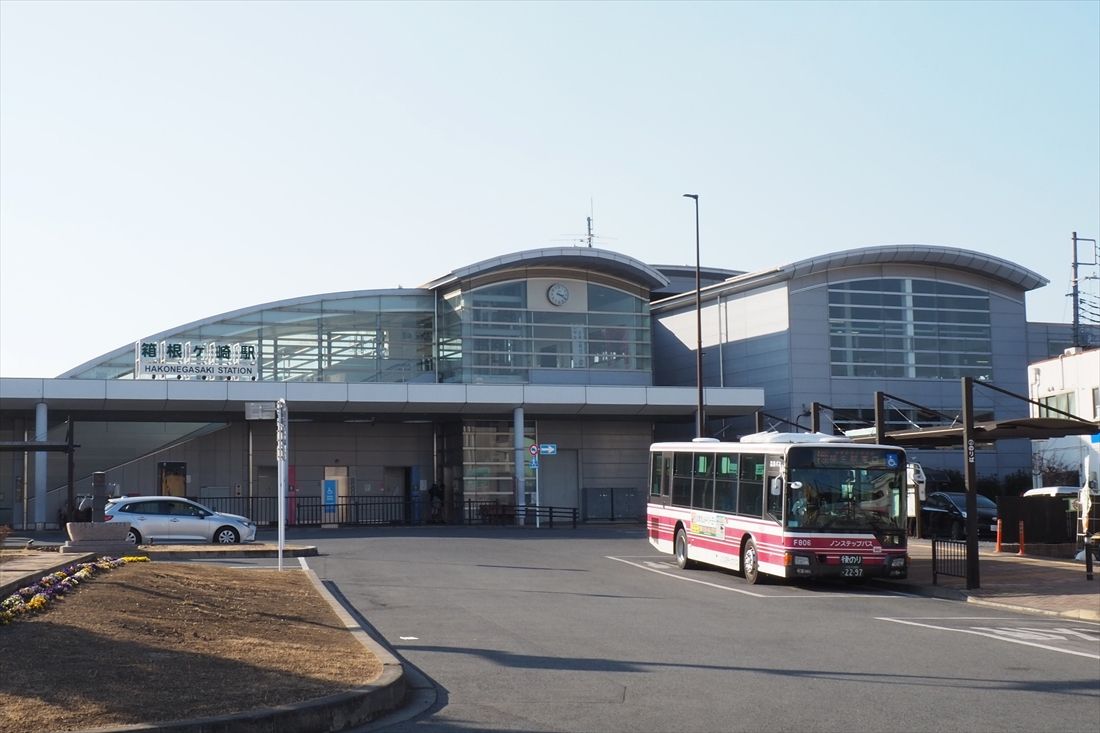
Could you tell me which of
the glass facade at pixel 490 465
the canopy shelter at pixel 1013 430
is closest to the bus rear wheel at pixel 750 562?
the canopy shelter at pixel 1013 430

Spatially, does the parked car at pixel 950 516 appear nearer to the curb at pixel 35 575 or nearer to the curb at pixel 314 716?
the curb at pixel 35 575

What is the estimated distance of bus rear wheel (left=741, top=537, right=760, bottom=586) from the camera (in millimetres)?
23031

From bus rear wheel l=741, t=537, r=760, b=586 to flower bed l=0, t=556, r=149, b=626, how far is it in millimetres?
11182

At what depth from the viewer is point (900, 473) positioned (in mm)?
22797

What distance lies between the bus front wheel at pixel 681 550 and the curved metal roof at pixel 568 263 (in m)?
26.6

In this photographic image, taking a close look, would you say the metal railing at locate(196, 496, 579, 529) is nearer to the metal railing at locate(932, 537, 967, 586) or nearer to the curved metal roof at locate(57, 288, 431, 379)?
the curved metal roof at locate(57, 288, 431, 379)

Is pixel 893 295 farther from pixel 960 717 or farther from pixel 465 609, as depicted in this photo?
pixel 960 717

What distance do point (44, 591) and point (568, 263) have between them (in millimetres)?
40765

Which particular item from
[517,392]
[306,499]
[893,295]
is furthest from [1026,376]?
[306,499]

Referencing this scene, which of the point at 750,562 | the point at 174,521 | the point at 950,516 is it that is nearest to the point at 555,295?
the point at 950,516

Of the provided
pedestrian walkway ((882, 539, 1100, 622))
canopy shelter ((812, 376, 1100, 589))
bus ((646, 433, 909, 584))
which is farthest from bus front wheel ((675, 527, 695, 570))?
canopy shelter ((812, 376, 1100, 589))

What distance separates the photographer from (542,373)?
53906 mm

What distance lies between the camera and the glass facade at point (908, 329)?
176 feet

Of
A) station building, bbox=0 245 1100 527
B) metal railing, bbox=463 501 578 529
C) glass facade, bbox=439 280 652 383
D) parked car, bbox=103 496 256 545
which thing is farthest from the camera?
glass facade, bbox=439 280 652 383
